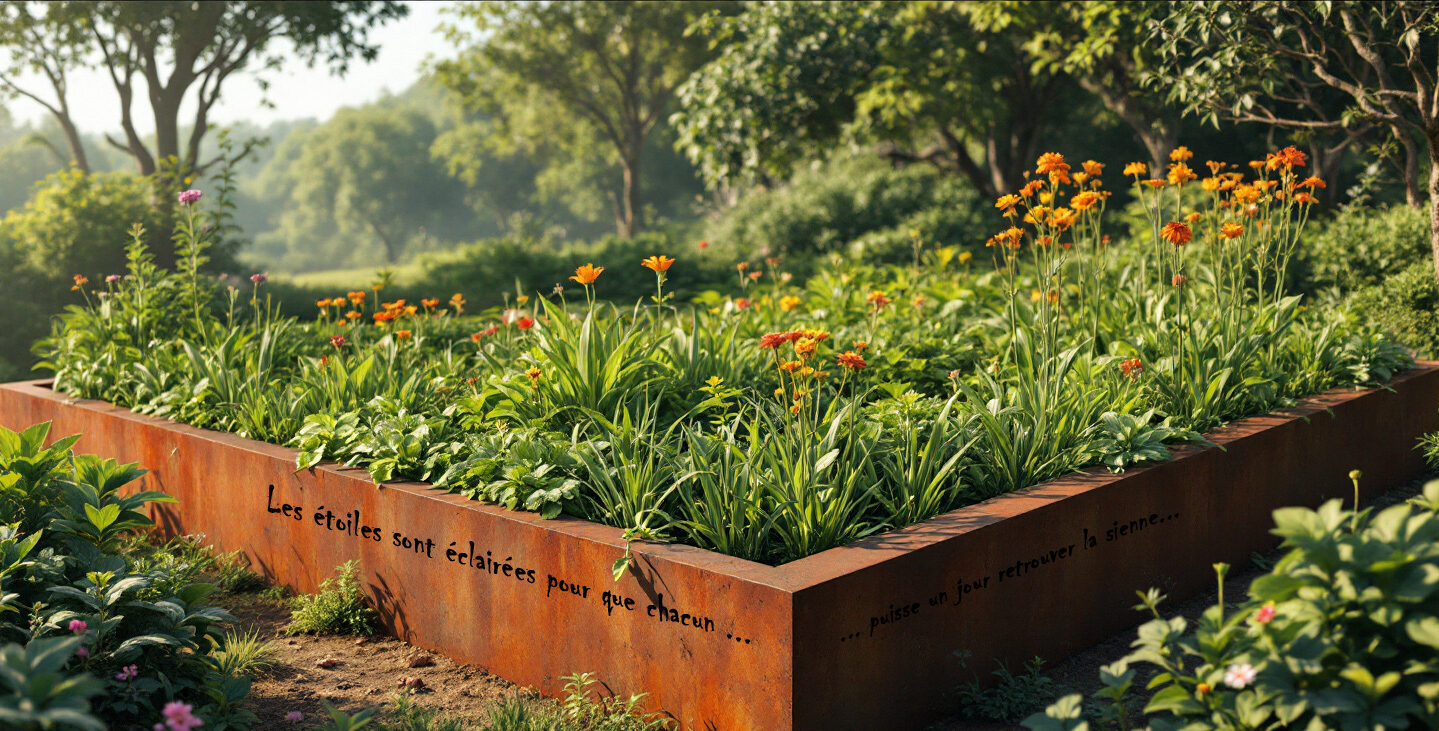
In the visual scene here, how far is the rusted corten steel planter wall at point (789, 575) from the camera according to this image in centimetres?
304

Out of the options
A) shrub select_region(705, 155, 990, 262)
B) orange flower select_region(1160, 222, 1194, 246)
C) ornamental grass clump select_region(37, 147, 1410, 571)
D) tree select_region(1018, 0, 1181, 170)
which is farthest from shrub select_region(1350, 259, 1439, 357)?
shrub select_region(705, 155, 990, 262)

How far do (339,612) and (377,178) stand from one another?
63333 millimetres

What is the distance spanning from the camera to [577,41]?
2464cm

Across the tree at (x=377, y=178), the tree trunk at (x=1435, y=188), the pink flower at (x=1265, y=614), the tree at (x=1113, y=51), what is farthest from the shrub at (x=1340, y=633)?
the tree at (x=377, y=178)

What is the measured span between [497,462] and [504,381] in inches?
26.0

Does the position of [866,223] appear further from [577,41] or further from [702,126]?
[577,41]

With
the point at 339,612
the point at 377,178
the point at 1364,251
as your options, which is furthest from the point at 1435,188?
the point at 377,178

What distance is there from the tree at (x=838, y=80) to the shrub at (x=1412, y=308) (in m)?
6.09

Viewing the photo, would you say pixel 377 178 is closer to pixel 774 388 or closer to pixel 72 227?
pixel 72 227

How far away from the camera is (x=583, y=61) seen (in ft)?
84.4

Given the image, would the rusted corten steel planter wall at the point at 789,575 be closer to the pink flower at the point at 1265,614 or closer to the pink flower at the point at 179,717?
the pink flower at the point at 1265,614

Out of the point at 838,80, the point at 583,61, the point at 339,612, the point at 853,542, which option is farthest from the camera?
the point at 583,61

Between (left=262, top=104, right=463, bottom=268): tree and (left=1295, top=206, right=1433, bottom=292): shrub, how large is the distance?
5667 cm

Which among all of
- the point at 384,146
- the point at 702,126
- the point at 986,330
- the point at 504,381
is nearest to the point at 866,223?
→ the point at 702,126
